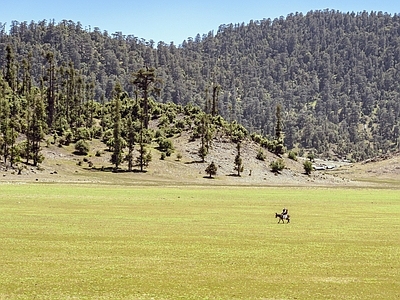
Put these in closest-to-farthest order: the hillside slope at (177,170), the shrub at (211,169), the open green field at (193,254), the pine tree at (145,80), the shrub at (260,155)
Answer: the open green field at (193,254), the hillside slope at (177,170), the shrub at (211,169), the shrub at (260,155), the pine tree at (145,80)

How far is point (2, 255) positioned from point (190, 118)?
116011 mm

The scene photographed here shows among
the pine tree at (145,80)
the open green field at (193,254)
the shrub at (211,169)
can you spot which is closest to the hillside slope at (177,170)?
the shrub at (211,169)

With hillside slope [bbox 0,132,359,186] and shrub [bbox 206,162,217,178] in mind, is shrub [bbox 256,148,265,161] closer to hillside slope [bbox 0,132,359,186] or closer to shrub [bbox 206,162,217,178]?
hillside slope [bbox 0,132,359,186]

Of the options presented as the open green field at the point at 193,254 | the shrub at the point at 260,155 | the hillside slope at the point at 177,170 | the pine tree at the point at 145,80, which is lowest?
the hillside slope at the point at 177,170

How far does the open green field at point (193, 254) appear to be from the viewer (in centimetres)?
2183

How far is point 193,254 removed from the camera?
28.3 metres

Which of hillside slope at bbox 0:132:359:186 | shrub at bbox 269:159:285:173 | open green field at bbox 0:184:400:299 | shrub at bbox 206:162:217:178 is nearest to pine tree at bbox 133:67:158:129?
hillside slope at bbox 0:132:359:186

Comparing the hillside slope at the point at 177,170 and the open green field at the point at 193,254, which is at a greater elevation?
the open green field at the point at 193,254

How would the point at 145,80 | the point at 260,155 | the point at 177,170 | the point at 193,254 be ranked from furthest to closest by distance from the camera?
the point at 145,80
the point at 260,155
the point at 177,170
the point at 193,254

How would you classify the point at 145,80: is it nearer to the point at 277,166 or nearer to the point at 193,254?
the point at 277,166

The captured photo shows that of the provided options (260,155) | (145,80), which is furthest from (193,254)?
(145,80)

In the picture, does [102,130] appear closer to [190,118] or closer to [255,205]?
[190,118]

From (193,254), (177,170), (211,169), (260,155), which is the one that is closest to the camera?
(193,254)

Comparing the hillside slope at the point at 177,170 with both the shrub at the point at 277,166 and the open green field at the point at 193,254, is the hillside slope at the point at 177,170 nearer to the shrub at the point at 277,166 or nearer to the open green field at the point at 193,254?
the shrub at the point at 277,166
